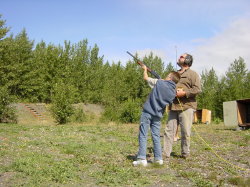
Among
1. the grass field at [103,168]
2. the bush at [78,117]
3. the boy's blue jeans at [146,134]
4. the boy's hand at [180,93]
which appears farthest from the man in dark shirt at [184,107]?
the bush at [78,117]

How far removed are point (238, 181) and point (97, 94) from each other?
40425 mm

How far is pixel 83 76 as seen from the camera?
44812 mm

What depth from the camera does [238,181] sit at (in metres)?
4.78

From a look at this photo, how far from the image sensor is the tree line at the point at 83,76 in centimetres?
3691

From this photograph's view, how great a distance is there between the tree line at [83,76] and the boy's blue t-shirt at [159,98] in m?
26.5

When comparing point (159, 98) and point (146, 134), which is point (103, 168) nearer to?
point (146, 134)

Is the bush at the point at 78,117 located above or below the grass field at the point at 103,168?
above

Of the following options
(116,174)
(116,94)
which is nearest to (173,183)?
(116,174)

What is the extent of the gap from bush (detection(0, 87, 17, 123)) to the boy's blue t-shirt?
15862 mm

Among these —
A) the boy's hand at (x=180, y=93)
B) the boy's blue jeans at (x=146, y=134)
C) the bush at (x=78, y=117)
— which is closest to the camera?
the boy's blue jeans at (x=146, y=134)

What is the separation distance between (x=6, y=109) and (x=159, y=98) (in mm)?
16189

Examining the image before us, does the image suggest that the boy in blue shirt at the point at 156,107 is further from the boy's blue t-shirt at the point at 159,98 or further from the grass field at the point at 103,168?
the grass field at the point at 103,168

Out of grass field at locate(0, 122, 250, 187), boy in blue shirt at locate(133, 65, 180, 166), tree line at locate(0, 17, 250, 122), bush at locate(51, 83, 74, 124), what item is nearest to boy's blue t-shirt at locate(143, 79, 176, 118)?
boy in blue shirt at locate(133, 65, 180, 166)

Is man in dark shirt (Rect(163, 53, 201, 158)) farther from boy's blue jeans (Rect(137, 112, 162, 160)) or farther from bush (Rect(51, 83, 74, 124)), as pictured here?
bush (Rect(51, 83, 74, 124))
